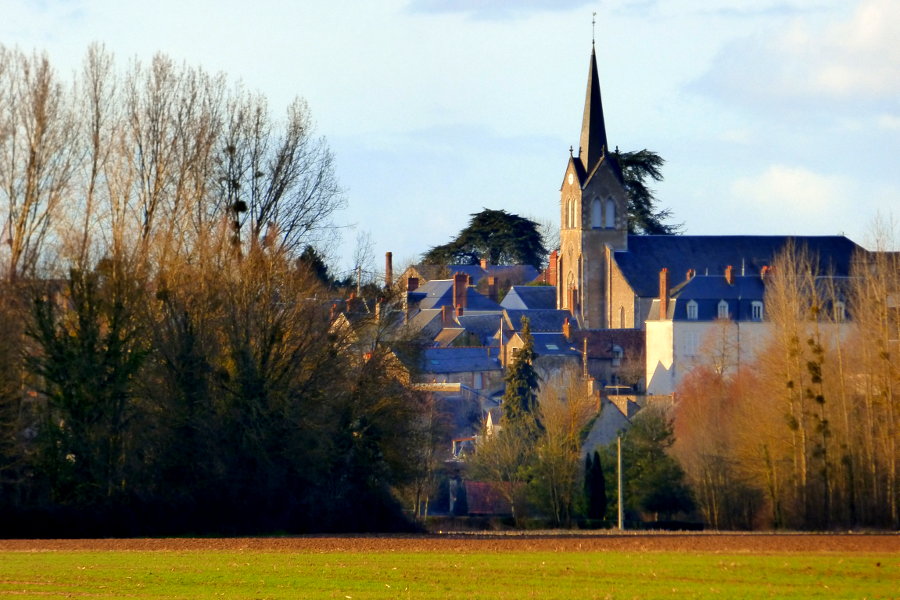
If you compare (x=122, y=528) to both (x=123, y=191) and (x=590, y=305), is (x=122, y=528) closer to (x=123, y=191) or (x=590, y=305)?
(x=123, y=191)

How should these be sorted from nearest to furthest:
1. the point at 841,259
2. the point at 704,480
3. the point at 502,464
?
1. the point at 704,480
2. the point at 502,464
3. the point at 841,259

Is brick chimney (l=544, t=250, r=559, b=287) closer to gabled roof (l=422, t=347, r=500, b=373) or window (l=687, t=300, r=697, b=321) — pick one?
gabled roof (l=422, t=347, r=500, b=373)

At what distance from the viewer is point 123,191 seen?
1249 inches

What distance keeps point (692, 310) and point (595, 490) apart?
99.3ft

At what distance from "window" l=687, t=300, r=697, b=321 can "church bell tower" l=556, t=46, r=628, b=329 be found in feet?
47.6

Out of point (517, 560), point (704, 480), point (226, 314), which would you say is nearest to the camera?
point (517, 560)

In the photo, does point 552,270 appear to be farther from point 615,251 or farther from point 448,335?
point 448,335

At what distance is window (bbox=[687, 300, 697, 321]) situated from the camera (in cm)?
7356

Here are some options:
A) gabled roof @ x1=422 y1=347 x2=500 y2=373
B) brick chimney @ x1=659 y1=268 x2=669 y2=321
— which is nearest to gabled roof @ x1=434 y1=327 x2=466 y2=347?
gabled roof @ x1=422 y1=347 x2=500 y2=373

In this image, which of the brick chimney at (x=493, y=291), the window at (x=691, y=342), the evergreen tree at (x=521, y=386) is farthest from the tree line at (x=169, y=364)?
the brick chimney at (x=493, y=291)

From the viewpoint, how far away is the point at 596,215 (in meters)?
88.8

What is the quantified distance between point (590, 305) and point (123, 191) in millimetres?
59831

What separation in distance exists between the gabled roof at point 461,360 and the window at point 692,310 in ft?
40.3

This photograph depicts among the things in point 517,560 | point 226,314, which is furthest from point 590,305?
point 517,560
